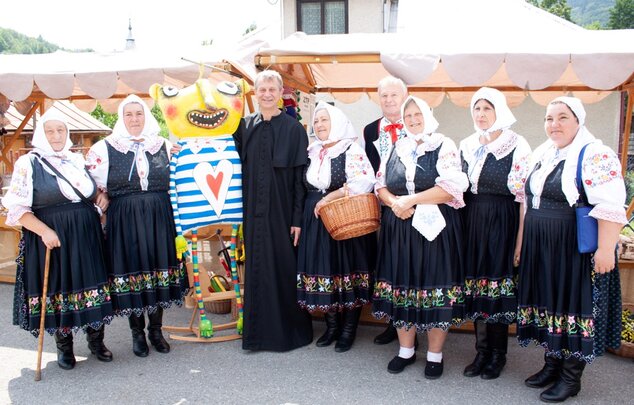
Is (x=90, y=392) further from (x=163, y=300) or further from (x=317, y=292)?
(x=317, y=292)

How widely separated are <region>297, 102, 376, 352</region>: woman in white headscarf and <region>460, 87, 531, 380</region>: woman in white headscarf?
76 cm

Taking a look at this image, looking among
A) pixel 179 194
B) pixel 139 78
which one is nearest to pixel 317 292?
pixel 179 194

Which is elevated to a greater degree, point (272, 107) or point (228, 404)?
point (272, 107)

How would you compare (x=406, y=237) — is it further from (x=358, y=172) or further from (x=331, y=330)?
(x=331, y=330)

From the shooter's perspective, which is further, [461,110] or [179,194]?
[461,110]

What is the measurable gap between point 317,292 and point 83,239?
169 centimetres

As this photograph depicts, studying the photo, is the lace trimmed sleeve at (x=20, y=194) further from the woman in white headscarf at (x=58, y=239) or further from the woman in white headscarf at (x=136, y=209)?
the woman in white headscarf at (x=136, y=209)

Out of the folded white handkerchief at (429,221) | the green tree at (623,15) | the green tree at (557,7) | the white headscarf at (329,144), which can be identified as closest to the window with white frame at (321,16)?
the white headscarf at (329,144)

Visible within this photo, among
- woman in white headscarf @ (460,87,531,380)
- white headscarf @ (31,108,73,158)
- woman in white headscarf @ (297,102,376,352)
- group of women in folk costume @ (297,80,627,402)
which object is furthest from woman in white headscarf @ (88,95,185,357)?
woman in white headscarf @ (460,87,531,380)

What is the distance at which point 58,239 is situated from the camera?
3520 mm

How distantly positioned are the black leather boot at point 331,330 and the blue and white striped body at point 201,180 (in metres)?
1.18

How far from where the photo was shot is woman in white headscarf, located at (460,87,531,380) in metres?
3.25

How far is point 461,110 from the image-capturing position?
11.3 meters

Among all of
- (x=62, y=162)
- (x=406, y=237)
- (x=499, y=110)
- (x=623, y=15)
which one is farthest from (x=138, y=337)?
(x=623, y=15)
